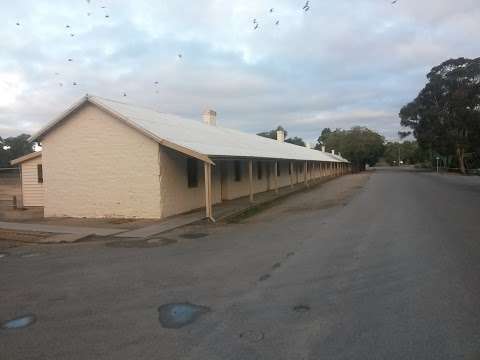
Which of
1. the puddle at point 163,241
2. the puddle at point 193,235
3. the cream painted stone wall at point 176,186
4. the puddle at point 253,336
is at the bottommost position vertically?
the puddle at point 193,235

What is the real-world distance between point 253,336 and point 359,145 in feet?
311

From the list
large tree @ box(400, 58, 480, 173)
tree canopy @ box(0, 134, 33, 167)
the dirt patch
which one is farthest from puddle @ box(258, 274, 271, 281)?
tree canopy @ box(0, 134, 33, 167)

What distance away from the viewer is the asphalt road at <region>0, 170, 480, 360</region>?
433 centimetres

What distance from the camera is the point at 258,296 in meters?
5.99

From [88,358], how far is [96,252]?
5.80 meters

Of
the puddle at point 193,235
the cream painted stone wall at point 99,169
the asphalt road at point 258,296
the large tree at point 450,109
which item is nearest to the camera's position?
the asphalt road at point 258,296

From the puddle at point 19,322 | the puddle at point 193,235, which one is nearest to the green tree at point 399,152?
the puddle at point 193,235

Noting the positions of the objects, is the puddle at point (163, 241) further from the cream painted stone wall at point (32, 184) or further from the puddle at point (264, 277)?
the cream painted stone wall at point (32, 184)

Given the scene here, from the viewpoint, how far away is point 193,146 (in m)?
16.2

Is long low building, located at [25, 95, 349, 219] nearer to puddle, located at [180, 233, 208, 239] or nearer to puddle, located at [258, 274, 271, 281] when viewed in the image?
puddle, located at [180, 233, 208, 239]

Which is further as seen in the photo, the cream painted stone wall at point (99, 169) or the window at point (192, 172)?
the window at point (192, 172)

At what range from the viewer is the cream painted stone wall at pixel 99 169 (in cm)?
1550

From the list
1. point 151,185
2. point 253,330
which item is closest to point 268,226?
point 151,185

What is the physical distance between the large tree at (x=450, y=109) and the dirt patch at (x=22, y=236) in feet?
150
